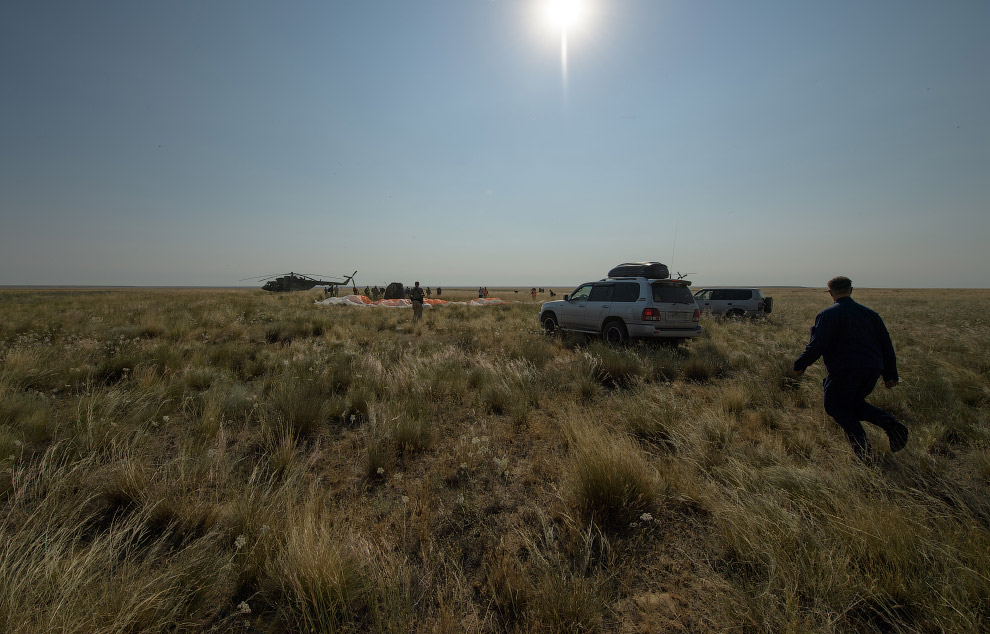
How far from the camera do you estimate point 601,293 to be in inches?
445

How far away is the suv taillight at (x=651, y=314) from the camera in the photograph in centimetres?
960

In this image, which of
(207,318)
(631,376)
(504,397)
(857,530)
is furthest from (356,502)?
(207,318)

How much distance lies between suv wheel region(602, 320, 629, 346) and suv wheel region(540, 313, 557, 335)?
209 centimetres

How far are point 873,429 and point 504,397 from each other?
4.67 m

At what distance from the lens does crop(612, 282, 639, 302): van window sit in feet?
33.5

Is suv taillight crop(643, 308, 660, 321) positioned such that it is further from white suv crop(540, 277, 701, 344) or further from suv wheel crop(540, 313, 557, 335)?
suv wheel crop(540, 313, 557, 335)

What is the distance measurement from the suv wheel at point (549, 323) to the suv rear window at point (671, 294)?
370 centimetres

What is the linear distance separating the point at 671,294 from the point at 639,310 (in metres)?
1.08

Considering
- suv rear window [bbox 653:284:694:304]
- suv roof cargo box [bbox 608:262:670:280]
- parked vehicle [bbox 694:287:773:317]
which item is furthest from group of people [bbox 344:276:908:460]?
parked vehicle [bbox 694:287:773:317]

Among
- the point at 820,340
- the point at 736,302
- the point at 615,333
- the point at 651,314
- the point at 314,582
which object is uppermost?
the point at 820,340

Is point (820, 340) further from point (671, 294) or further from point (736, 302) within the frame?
point (736, 302)

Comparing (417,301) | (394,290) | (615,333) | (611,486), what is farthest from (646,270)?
(394,290)

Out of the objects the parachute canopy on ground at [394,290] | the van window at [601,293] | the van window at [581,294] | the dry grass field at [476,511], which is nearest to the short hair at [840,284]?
the dry grass field at [476,511]

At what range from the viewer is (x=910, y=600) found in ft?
6.68
